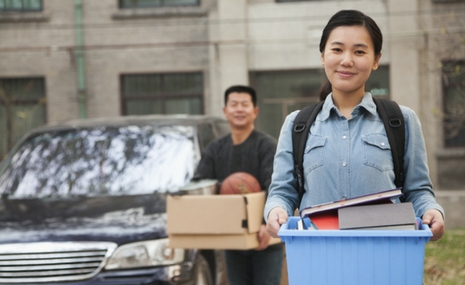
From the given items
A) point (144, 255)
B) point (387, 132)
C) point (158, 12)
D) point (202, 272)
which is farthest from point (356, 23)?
point (158, 12)

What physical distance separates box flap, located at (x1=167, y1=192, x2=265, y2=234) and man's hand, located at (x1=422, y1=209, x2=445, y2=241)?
2476 mm

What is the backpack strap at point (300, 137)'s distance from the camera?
3.24 meters

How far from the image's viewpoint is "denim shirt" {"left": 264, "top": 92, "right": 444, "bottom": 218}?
10.3ft

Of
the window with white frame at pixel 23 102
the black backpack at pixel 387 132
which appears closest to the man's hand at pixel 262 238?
the black backpack at pixel 387 132

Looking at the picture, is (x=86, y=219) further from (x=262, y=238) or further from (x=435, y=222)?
(x=435, y=222)

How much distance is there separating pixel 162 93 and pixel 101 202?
12.8 meters

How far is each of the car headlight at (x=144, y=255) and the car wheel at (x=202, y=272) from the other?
187 mm

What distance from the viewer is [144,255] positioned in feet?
18.3

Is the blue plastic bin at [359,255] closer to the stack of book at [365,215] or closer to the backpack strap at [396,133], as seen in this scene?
the stack of book at [365,215]

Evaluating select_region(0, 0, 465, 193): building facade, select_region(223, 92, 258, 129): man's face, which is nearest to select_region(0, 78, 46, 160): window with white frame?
select_region(0, 0, 465, 193): building facade

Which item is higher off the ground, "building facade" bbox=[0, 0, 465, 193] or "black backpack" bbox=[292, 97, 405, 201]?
"building facade" bbox=[0, 0, 465, 193]

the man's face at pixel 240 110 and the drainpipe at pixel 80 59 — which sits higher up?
the drainpipe at pixel 80 59

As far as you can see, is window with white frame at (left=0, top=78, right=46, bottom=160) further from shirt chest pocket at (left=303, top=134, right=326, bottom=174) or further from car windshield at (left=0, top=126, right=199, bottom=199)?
shirt chest pocket at (left=303, top=134, right=326, bottom=174)

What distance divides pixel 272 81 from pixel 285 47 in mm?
878
